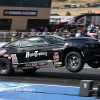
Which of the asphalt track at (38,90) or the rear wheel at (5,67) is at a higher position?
the rear wheel at (5,67)

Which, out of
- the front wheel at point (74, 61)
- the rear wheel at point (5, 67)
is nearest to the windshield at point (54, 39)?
the front wheel at point (74, 61)

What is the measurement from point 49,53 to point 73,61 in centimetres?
95

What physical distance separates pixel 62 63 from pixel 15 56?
76.8 inches

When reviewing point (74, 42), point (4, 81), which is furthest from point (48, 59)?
point (4, 81)

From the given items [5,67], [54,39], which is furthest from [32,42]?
→ [5,67]

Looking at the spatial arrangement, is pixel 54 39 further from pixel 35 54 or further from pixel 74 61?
pixel 74 61

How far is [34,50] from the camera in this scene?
9.39 m

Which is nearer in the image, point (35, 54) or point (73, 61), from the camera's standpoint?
point (73, 61)

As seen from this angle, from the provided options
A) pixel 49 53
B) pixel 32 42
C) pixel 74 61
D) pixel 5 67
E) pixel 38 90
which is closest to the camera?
pixel 38 90

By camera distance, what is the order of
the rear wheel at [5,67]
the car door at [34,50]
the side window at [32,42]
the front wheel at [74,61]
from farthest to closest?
1. the rear wheel at [5,67]
2. the side window at [32,42]
3. the car door at [34,50]
4. the front wheel at [74,61]

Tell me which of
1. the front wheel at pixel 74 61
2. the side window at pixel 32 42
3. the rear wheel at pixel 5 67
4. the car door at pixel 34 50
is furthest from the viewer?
the rear wheel at pixel 5 67

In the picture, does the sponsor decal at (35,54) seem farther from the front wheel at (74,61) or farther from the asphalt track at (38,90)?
the asphalt track at (38,90)

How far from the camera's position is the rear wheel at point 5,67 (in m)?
9.88

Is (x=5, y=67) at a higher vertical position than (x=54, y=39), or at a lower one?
lower
